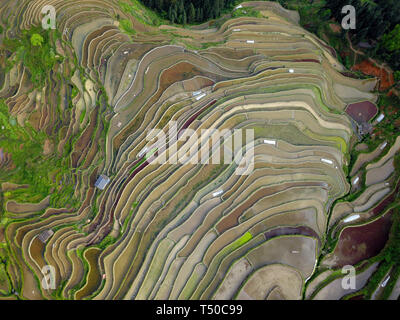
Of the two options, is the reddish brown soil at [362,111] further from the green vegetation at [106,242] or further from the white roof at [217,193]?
the green vegetation at [106,242]

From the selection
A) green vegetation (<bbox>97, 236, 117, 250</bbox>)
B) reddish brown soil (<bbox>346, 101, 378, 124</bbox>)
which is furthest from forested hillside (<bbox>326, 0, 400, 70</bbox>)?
green vegetation (<bbox>97, 236, 117, 250</bbox>)

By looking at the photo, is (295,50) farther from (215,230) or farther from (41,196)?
(41,196)

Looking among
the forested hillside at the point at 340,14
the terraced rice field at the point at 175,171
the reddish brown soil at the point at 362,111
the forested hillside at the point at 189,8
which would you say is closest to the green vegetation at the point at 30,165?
the terraced rice field at the point at 175,171

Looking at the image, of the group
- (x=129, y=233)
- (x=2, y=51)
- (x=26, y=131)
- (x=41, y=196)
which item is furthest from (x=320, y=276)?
(x=2, y=51)

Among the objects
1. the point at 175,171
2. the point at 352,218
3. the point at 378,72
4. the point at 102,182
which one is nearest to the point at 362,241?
the point at 352,218

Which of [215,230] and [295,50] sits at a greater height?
[295,50]
